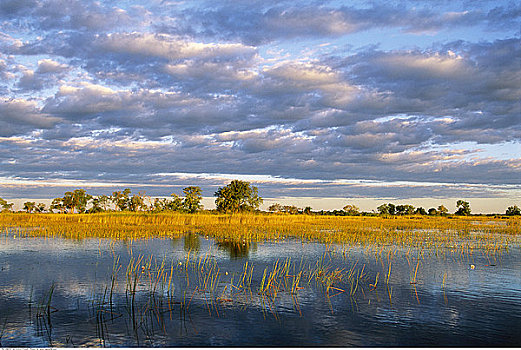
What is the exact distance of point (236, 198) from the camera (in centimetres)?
6262

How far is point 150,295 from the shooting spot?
11.8m

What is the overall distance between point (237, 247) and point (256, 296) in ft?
36.1

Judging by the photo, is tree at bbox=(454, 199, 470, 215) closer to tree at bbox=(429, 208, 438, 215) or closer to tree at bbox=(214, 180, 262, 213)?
tree at bbox=(429, 208, 438, 215)

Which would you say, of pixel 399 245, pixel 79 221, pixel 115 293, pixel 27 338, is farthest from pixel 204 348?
pixel 79 221

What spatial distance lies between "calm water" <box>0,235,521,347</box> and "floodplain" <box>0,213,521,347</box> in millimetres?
38

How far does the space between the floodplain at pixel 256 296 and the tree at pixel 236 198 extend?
40.0 metres

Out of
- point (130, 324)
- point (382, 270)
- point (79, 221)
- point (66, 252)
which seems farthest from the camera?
point (79, 221)

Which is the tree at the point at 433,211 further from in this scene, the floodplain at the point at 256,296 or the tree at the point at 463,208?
the floodplain at the point at 256,296

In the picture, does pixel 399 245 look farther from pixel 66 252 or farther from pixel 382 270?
pixel 66 252

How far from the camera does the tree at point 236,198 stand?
62.5 meters

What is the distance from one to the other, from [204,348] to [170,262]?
30.8ft

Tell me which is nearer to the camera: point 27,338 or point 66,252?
point 27,338

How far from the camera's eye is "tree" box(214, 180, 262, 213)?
6253 cm

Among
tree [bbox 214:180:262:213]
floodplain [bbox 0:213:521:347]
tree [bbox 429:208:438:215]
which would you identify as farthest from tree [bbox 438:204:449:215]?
floodplain [bbox 0:213:521:347]
